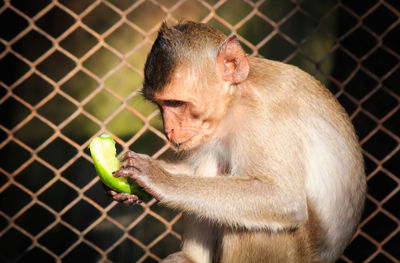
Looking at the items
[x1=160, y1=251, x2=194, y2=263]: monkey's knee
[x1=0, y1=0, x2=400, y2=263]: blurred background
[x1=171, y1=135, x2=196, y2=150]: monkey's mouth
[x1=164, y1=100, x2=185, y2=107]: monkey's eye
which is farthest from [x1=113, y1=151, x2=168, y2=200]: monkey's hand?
[x1=0, y1=0, x2=400, y2=263]: blurred background

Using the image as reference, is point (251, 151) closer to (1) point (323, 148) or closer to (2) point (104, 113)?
(1) point (323, 148)

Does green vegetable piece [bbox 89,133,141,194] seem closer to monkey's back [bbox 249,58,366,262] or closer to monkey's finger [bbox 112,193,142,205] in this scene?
monkey's finger [bbox 112,193,142,205]

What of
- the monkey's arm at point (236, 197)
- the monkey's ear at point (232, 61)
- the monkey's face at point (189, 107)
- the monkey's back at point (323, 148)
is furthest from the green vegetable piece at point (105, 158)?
the monkey's back at point (323, 148)

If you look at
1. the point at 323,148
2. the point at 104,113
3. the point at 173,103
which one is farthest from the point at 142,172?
the point at 104,113

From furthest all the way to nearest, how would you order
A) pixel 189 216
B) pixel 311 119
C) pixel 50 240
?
1. pixel 50 240
2. pixel 189 216
3. pixel 311 119

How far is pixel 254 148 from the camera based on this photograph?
7.41 feet

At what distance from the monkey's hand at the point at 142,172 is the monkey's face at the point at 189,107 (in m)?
0.22

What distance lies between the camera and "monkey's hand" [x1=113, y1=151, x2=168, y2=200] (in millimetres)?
2102

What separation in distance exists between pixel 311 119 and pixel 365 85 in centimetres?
229

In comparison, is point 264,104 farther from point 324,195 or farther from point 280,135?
point 324,195

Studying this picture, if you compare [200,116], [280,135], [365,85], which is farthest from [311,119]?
[365,85]

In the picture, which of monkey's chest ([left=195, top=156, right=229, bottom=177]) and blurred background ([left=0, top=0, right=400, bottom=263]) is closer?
monkey's chest ([left=195, top=156, right=229, bottom=177])

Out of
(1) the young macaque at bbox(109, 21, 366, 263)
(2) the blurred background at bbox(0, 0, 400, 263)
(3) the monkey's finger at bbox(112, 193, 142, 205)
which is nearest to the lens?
(1) the young macaque at bbox(109, 21, 366, 263)

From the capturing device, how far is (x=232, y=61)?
2.30 meters
